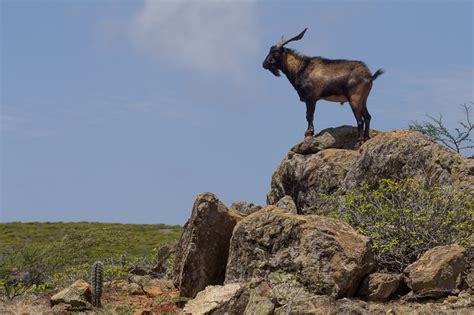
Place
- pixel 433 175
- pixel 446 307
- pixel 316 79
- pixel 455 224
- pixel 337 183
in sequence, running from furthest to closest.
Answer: pixel 316 79, pixel 337 183, pixel 433 175, pixel 455 224, pixel 446 307

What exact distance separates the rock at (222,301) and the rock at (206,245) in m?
2.20

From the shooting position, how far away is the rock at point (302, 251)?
1206cm

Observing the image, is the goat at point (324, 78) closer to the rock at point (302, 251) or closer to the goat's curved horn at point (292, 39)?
the goat's curved horn at point (292, 39)

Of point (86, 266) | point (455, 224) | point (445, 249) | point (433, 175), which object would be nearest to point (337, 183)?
point (433, 175)

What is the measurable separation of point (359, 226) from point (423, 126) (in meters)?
7.60

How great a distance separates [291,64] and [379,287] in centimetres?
1002

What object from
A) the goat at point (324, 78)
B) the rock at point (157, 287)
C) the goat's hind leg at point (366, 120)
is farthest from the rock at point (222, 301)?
the goat at point (324, 78)

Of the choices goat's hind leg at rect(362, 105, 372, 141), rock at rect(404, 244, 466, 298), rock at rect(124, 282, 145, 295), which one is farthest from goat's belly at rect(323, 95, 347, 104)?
rock at rect(404, 244, 466, 298)

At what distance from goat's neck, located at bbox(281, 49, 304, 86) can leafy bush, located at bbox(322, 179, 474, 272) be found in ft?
21.7

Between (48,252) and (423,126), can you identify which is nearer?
(48,252)

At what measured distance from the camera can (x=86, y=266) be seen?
17.9m

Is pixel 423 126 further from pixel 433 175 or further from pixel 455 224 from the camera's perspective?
pixel 455 224

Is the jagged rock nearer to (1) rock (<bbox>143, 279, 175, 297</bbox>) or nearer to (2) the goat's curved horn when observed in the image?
(1) rock (<bbox>143, 279, 175, 297</bbox>)

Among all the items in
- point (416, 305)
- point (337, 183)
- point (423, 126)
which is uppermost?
point (423, 126)
